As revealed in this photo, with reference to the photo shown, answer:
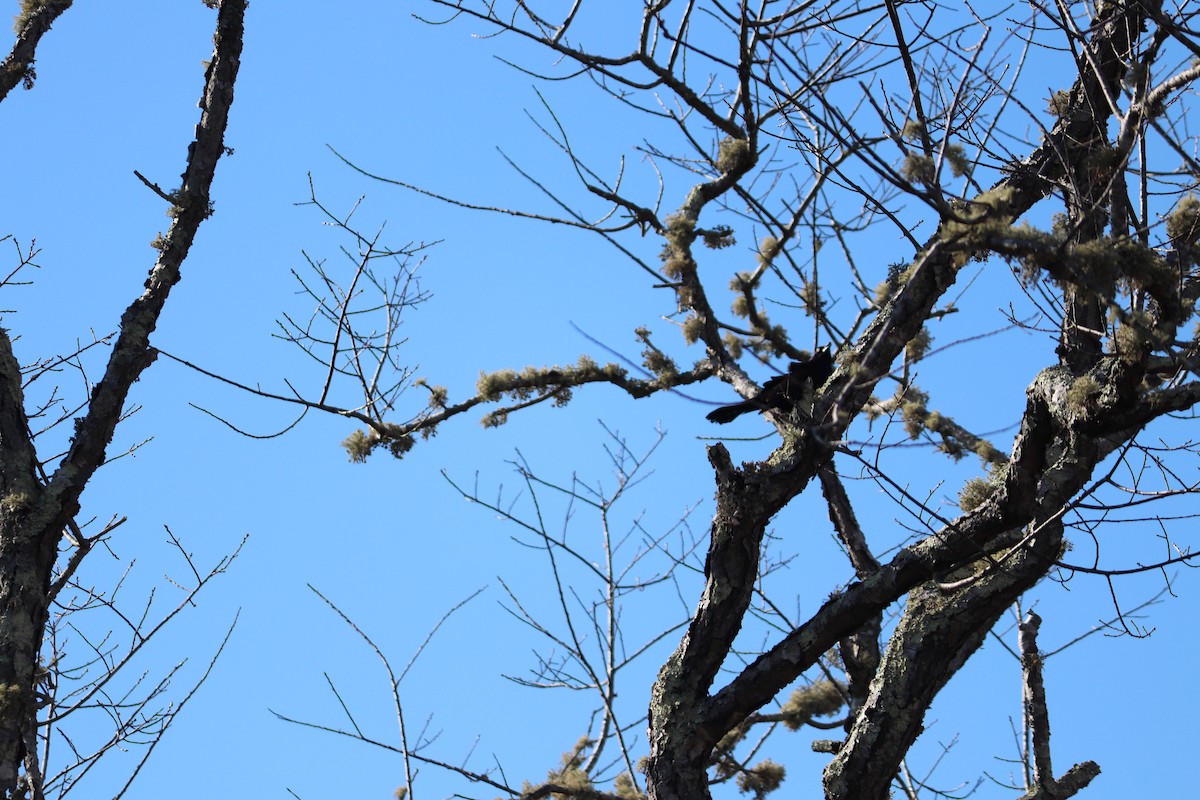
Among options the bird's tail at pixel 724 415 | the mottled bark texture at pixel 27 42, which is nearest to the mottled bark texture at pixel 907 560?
the bird's tail at pixel 724 415

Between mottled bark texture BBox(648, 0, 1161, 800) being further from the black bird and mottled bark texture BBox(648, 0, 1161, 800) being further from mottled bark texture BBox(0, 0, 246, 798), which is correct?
mottled bark texture BBox(0, 0, 246, 798)

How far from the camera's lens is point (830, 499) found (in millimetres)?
4387

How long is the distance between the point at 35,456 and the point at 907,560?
263cm

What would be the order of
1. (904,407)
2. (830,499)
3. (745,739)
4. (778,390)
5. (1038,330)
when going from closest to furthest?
(1038,330), (778,390), (830,499), (745,739), (904,407)

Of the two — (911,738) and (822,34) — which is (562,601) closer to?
(911,738)

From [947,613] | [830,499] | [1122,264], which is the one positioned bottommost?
[947,613]

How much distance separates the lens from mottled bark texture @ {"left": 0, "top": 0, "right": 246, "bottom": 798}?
10.1ft

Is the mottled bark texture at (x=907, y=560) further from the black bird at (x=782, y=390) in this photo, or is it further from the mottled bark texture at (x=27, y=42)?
the mottled bark texture at (x=27, y=42)

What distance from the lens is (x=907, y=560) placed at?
3.01 metres

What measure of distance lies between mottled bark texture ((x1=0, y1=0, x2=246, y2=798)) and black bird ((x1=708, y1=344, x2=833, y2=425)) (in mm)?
2000

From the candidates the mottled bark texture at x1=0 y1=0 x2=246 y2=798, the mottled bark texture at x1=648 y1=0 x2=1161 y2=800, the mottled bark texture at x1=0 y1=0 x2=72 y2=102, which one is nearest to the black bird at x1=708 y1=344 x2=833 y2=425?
the mottled bark texture at x1=648 y1=0 x2=1161 y2=800

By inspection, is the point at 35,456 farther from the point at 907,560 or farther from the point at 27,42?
the point at 907,560

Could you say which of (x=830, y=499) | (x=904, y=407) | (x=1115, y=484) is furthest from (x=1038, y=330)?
(x=904, y=407)

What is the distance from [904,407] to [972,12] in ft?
7.18
